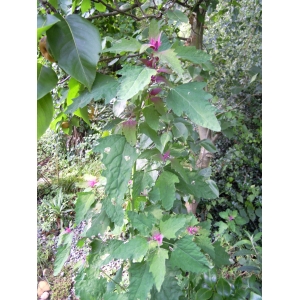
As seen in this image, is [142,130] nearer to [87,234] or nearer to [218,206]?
[87,234]

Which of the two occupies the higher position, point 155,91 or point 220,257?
point 155,91

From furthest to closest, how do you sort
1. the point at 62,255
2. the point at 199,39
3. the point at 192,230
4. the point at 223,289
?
the point at 199,39
the point at 223,289
the point at 192,230
the point at 62,255

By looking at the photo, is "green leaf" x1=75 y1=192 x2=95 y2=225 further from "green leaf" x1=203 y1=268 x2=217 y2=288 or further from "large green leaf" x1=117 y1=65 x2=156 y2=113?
"green leaf" x1=203 y1=268 x2=217 y2=288

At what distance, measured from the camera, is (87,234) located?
0.56 metres

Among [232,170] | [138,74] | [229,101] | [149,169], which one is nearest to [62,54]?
[138,74]

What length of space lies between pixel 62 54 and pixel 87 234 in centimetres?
36

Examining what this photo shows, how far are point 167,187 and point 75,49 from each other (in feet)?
0.98

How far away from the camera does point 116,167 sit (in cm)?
46

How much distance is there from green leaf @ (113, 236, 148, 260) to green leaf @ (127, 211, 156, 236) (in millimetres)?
15

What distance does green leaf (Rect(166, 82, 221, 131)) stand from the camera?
0.39 metres

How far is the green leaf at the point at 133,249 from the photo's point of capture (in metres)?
0.47

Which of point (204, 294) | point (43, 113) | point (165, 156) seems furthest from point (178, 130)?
point (204, 294)

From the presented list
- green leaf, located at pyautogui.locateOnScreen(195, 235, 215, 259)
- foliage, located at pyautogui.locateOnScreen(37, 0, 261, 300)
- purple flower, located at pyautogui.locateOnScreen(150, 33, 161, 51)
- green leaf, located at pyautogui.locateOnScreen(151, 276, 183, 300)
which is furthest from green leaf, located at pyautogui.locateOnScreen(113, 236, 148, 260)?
purple flower, located at pyautogui.locateOnScreen(150, 33, 161, 51)

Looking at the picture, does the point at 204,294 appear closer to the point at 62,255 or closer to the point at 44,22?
the point at 62,255
